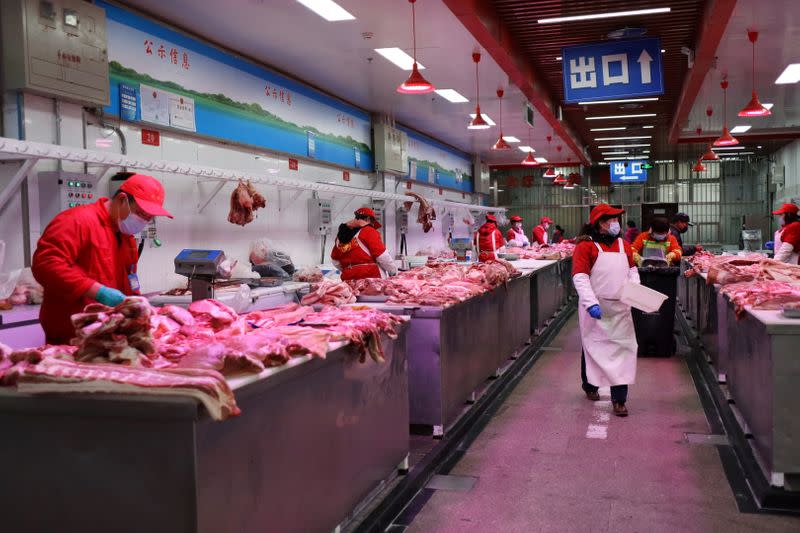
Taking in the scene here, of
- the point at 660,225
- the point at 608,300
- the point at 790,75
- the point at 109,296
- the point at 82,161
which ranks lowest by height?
the point at 608,300

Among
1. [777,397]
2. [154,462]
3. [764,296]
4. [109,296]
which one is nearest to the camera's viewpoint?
[154,462]

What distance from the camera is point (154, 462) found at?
2283 millimetres

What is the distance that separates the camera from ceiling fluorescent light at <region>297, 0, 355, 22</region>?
7.05 m

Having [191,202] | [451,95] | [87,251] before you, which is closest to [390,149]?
[451,95]

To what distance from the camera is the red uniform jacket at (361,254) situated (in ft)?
23.9

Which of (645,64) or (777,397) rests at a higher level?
(645,64)

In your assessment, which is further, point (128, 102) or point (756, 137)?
point (756, 137)

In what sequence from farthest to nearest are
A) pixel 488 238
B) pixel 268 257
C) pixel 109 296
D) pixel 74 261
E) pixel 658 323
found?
1. pixel 488 238
2. pixel 658 323
3. pixel 268 257
4. pixel 74 261
5. pixel 109 296

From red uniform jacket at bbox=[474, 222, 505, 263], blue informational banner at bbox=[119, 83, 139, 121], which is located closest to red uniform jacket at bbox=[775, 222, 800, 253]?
red uniform jacket at bbox=[474, 222, 505, 263]

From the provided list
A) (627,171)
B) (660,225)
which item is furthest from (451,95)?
(627,171)

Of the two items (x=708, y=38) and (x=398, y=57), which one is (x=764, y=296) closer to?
(x=708, y=38)

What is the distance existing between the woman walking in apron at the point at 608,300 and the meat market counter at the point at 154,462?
3841mm

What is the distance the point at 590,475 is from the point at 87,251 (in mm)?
3346

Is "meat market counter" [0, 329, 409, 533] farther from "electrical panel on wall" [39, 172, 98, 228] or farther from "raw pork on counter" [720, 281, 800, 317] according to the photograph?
"electrical panel on wall" [39, 172, 98, 228]
